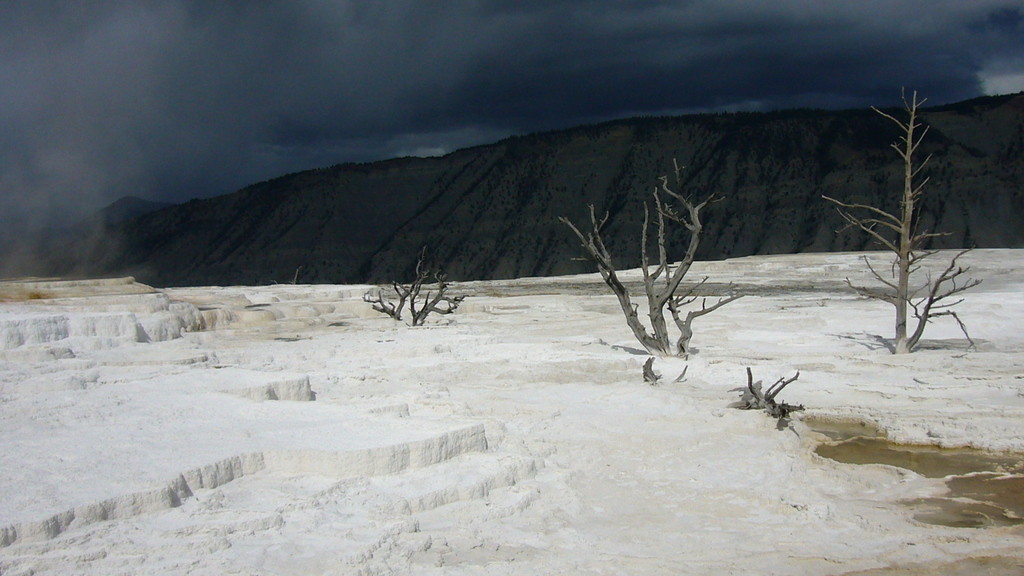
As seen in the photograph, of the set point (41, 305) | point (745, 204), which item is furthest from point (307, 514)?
point (745, 204)

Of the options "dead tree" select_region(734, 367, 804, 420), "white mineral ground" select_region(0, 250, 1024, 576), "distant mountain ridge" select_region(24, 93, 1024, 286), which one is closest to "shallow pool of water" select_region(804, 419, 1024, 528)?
"white mineral ground" select_region(0, 250, 1024, 576)

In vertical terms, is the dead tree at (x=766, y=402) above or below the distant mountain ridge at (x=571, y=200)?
below

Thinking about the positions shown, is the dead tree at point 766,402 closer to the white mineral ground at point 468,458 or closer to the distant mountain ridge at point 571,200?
A: the white mineral ground at point 468,458

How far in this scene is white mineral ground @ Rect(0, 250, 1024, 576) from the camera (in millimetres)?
4824

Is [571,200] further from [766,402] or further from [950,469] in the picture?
[950,469]

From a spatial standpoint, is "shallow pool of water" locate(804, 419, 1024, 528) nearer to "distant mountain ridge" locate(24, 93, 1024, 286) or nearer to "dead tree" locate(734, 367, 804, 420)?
"dead tree" locate(734, 367, 804, 420)

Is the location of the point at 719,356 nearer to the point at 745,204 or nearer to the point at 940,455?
the point at 940,455

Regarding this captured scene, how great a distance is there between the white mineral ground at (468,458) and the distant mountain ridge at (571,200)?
43321 millimetres

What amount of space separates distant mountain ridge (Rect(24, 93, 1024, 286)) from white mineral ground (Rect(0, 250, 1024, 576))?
43.3 meters

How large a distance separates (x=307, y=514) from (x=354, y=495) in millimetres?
411

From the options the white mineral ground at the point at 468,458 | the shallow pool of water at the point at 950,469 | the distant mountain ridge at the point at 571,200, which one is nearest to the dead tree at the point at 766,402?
the white mineral ground at the point at 468,458

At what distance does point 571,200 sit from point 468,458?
64677mm

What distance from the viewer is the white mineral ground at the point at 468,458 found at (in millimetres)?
4824

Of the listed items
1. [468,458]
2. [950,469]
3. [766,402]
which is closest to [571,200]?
[766,402]
